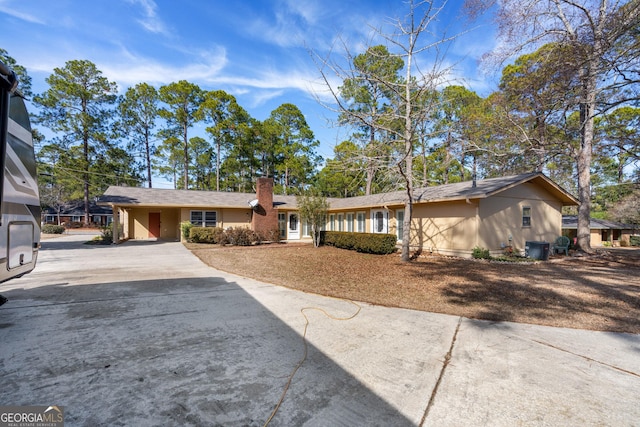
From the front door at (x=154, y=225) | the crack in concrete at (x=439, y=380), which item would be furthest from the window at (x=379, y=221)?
the front door at (x=154, y=225)

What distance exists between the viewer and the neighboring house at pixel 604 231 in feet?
76.8

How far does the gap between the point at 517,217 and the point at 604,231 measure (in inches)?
795

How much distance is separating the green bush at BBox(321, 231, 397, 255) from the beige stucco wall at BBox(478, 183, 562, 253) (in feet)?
12.0

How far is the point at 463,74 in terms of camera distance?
925 centimetres

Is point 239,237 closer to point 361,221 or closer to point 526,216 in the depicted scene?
point 361,221

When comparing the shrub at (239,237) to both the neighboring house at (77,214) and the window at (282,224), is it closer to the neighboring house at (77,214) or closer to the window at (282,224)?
the window at (282,224)

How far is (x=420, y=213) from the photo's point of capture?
14.3 metres

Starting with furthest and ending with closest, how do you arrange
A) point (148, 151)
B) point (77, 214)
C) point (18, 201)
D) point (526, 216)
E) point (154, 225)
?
point (77, 214)
point (148, 151)
point (154, 225)
point (526, 216)
point (18, 201)

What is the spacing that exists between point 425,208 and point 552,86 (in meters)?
6.59

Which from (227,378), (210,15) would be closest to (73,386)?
(227,378)

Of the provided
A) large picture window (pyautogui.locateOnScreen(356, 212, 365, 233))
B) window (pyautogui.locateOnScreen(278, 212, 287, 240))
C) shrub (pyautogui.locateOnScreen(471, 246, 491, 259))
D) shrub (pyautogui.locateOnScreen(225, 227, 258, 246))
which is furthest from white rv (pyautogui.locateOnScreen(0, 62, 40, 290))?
window (pyautogui.locateOnScreen(278, 212, 287, 240))

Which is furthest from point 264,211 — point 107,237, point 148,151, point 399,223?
point 148,151

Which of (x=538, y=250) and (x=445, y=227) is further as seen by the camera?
(x=445, y=227)

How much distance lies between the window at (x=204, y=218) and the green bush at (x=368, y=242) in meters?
8.94
